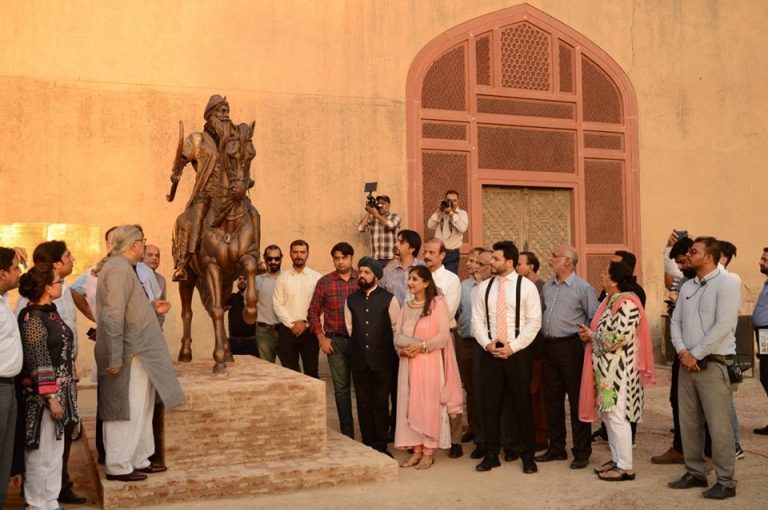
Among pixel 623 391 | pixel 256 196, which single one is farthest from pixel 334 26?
pixel 623 391

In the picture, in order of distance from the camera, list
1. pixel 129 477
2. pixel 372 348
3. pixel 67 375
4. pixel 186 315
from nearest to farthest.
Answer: pixel 67 375 → pixel 129 477 → pixel 372 348 → pixel 186 315

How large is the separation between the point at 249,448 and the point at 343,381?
1.60 m

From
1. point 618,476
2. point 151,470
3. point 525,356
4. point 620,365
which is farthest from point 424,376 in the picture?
point 151,470

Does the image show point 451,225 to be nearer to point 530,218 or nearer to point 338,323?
point 530,218

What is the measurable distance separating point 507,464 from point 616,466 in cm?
92

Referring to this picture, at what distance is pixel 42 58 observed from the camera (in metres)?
11.0

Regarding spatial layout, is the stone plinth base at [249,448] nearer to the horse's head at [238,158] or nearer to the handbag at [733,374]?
the horse's head at [238,158]

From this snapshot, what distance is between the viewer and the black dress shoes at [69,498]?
19.9ft

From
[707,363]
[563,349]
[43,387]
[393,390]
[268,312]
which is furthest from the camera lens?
[268,312]

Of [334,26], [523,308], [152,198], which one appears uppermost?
[334,26]

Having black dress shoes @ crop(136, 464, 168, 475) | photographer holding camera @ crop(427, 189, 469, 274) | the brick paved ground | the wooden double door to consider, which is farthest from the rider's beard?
the wooden double door

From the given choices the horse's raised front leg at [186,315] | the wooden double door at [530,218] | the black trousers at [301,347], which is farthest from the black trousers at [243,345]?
the wooden double door at [530,218]

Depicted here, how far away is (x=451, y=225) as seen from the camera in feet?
39.2

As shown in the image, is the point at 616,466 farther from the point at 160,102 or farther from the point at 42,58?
the point at 42,58
